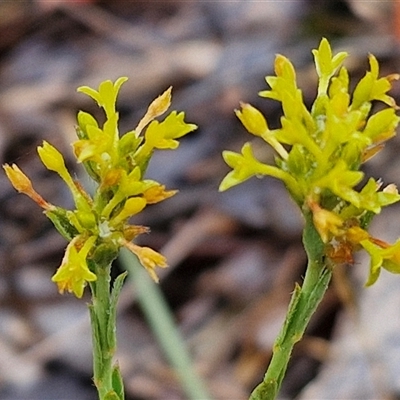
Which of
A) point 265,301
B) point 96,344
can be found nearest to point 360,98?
point 96,344

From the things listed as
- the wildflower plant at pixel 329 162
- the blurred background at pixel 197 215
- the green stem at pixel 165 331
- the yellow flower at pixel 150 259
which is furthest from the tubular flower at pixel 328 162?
the blurred background at pixel 197 215

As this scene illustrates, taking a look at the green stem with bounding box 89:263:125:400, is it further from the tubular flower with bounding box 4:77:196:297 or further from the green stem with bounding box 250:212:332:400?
the green stem with bounding box 250:212:332:400

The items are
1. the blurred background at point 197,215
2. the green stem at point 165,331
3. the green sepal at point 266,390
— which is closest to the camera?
the green sepal at point 266,390

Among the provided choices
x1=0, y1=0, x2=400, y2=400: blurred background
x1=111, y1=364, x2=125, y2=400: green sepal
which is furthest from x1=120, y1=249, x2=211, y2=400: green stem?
x1=111, y1=364, x2=125, y2=400: green sepal

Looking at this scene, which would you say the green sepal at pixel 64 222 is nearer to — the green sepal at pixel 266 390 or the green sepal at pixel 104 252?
the green sepal at pixel 104 252

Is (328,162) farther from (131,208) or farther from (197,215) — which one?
(197,215)

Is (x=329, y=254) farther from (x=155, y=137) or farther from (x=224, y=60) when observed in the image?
(x=224, y=60)
